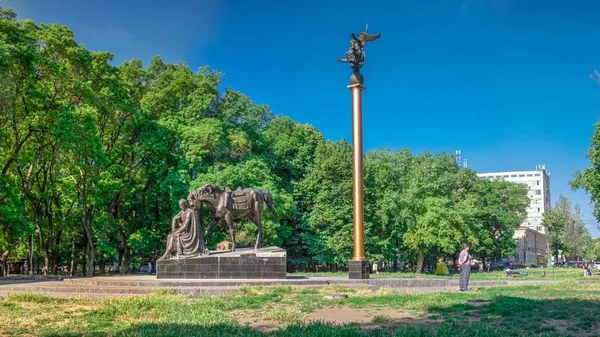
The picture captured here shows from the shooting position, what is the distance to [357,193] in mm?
25750

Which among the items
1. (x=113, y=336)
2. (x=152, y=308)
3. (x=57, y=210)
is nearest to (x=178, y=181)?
(x=57, y=210)

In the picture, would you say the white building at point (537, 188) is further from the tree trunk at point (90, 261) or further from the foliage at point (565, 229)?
the tree trunk at point (90, 261)

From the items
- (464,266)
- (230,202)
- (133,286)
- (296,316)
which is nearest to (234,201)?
(230,202)

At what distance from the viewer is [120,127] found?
36.8 m

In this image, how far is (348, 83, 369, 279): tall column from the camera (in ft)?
81.0

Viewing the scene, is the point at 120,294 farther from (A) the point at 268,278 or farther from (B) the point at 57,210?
(B) the point at 57,210

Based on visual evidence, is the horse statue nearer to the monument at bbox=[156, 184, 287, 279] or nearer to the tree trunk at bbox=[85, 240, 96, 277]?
the monument at bbox=[156, 184, 287, 279]

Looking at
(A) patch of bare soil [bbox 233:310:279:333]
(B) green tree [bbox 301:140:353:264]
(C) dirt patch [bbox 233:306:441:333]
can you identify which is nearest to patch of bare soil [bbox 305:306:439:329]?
(C) dirt patch [bbox 233:306:441:333]

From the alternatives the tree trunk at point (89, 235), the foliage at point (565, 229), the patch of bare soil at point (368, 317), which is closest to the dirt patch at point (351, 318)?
the patch of bare soil at point (368, 317)

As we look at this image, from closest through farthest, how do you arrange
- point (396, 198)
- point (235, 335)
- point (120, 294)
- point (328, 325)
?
point (235, 335)
point (328, 325)
point (120, 294)
point (396, 198)

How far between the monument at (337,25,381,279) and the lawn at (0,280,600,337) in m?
7.93

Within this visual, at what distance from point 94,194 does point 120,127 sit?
494cm

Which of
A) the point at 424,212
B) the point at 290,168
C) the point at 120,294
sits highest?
the point at 290,168

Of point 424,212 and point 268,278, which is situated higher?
point 424,212
